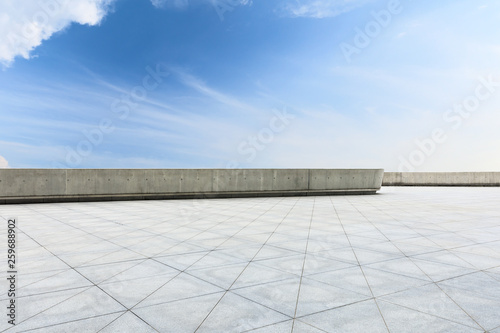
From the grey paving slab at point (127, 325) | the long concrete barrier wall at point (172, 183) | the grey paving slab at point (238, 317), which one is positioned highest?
the long concrete barrier wall at point (172, 183)

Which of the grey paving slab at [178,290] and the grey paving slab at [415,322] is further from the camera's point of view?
the grey paving slab at [178,290]

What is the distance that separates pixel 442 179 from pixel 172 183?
24.3m

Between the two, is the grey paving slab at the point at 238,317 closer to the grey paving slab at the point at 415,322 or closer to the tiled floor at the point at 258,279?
the tiled floor at the point at 258,279

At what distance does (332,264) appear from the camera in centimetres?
403

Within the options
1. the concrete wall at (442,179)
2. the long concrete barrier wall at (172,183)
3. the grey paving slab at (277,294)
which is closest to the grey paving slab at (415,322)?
the grey paving slab at (277,294)

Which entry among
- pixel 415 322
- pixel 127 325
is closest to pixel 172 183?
pixel 127 325

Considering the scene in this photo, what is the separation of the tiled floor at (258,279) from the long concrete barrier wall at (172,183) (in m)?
5.82

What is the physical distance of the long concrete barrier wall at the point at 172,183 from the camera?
11648mm

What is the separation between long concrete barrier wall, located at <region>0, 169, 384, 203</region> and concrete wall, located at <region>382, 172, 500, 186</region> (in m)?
11.7

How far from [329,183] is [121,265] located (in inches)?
502

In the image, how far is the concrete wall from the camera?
24562mm

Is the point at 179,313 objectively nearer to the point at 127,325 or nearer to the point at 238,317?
the point at 127,325

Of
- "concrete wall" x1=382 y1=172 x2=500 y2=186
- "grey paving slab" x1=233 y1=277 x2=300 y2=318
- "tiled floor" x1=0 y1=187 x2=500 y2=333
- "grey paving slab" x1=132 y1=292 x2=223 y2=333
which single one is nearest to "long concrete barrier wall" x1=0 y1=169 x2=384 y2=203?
"tiled floor" x1=0 y1=187 x2=500 y2=333

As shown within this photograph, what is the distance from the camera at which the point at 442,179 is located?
2520cm
